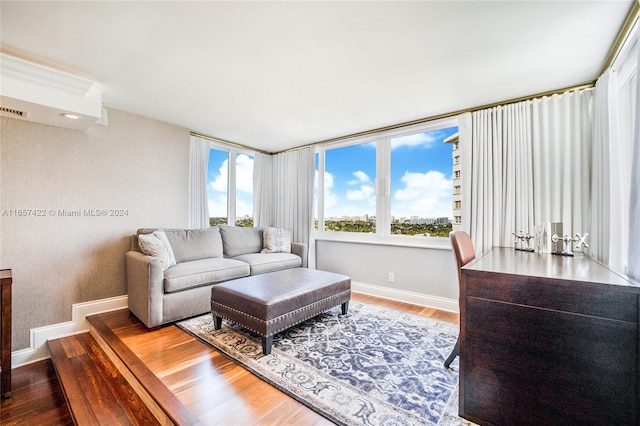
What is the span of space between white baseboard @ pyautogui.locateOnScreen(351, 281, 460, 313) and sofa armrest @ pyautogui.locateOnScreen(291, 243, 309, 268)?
2.69 ft

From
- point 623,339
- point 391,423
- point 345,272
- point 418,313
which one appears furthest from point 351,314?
point 623,339

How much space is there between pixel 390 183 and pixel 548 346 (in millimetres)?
2826

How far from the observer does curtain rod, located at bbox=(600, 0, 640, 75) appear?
60.4 inches

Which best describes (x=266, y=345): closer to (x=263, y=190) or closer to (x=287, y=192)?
(x=287, y=192)

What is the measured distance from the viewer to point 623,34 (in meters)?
1.73

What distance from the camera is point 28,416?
66.1 inches

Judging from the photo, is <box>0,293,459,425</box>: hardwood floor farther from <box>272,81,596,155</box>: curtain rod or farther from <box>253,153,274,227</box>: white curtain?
<box>272,81,596,155</box>: curtain rod

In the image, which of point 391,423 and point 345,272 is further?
point 345,272

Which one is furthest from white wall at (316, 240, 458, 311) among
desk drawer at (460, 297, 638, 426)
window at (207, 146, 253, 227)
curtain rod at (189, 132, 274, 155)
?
curtain rod at (189, 132, 274, 155)

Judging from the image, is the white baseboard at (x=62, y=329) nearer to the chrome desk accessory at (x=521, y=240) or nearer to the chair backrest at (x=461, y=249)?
the chair backrest at (x=461, y=249)

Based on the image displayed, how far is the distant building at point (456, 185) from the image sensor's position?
10.2 feet

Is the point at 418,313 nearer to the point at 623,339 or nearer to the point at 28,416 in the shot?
the point at 623,339

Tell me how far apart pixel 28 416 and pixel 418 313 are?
330 cm

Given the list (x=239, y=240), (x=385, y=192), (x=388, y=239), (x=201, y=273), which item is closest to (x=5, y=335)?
(x=201, y=273)
